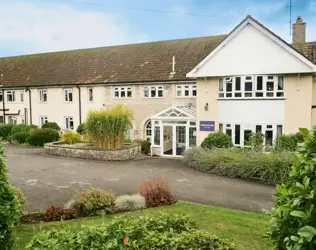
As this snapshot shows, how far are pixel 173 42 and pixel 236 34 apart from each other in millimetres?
10191

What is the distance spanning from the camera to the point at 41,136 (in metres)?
24.1

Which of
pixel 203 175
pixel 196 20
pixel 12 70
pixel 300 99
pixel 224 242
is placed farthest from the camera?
pixel 12 70

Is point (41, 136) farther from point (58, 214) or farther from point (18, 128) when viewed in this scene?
point (58, 214)

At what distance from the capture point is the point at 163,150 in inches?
823

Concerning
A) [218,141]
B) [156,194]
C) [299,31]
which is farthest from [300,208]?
[299,31]

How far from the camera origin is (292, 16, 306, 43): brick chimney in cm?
2105

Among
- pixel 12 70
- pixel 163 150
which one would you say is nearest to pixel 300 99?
pixel 163 150

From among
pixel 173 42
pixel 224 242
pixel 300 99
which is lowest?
pixel 224 242

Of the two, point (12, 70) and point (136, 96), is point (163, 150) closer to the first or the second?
point (136, 96)

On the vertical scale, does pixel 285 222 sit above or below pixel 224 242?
above

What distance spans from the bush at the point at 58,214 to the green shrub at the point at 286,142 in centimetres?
1196

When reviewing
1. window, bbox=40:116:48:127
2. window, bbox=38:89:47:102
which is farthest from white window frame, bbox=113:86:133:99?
window, bbox=40:116:48:127

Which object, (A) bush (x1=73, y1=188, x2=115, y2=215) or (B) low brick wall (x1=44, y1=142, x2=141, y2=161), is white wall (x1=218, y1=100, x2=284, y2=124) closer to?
(B) low brick wall (x1=44, y1=142, x2=141, y2=161)

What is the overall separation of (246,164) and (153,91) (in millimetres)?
11708
